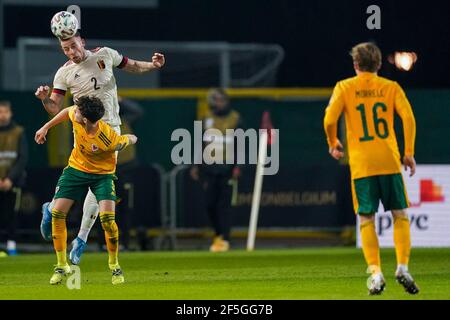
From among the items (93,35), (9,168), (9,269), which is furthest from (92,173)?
(93,35)

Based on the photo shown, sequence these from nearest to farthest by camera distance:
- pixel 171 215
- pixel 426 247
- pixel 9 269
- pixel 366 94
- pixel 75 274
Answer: pixel 366 94 → pixel 75 274 → pixel 9 269 → pixel 426 247 → pixel 171 215

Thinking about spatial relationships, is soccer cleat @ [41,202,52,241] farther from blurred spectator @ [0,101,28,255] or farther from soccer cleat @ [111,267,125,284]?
blurred spectator @ [0,101,28,255]

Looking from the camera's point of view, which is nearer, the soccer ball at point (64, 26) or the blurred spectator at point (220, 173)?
the soccer ball at point (64, 26)

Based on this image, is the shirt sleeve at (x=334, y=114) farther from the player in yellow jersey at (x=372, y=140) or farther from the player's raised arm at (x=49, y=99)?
the player's raised arm at (x=49, y=99)

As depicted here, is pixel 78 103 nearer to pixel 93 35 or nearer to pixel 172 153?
pixel 172 153

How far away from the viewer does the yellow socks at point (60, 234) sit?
49.4 ft

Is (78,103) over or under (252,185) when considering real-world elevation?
over

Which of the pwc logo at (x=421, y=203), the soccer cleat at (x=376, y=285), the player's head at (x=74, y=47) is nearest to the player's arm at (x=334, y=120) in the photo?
the soccer cleat at (x=376, y=285)

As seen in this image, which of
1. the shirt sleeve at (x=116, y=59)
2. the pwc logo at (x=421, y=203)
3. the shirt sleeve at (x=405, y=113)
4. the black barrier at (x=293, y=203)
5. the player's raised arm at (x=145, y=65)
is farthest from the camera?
the black barrier at (x=293, y=203)

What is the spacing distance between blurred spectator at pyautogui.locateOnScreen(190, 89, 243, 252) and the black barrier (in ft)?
3.02

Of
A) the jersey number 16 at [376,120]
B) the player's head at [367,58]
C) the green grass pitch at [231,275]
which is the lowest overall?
the green grass pitch at [231,275]

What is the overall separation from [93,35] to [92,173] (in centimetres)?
1389

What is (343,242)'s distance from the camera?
2306 centimetres

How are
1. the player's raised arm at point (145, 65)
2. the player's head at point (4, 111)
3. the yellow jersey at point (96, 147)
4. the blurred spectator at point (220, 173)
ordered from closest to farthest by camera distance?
1. the yellow jersey at point (96, 147)
2. the player's raised arm at point (145, 65)
3. the player's head at point (4, 111)
4. the blurred spectator at point (220, 173)
